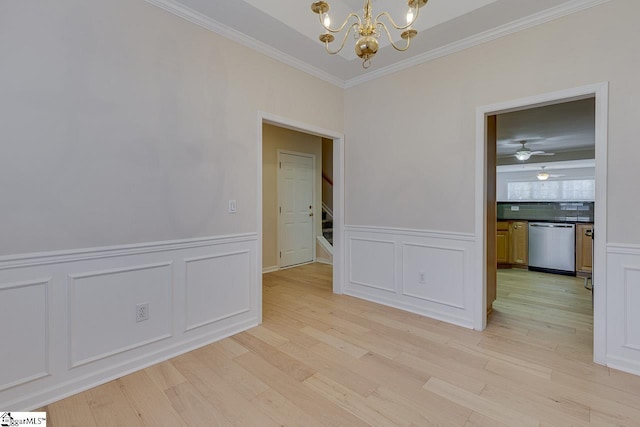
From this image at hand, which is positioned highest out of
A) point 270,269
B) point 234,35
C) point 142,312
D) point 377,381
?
point 234,35

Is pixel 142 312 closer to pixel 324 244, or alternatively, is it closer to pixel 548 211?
pixel 324 244

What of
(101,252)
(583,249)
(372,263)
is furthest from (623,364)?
(101,252)

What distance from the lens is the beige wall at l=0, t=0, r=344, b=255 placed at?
67.3 inches

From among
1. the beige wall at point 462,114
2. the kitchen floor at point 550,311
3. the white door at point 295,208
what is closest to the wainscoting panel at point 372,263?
the beige wall at point 462,114

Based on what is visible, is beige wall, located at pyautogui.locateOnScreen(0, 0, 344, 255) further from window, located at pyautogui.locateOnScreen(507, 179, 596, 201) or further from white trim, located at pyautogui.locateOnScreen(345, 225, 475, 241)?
window, located at pyautogui.locateOnScreen(507, 179, 596, 201)

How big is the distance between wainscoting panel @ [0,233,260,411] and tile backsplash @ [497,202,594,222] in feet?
17.6

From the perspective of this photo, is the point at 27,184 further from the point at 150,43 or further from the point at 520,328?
the point at 520,328

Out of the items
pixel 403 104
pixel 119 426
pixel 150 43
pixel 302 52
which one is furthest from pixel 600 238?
pixel 150 43

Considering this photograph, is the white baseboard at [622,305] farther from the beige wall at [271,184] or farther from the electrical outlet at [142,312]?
the beige wall at [271,184]

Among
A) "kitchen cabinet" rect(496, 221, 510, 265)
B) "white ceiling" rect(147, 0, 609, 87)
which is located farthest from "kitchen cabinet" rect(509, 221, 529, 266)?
"white ceiling" rect(147, 0, 609, 87)

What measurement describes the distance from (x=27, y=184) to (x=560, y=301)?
5.15m

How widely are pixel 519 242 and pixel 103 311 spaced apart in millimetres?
6058

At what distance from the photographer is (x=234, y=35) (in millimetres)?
2666

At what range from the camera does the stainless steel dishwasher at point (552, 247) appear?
190 inches
